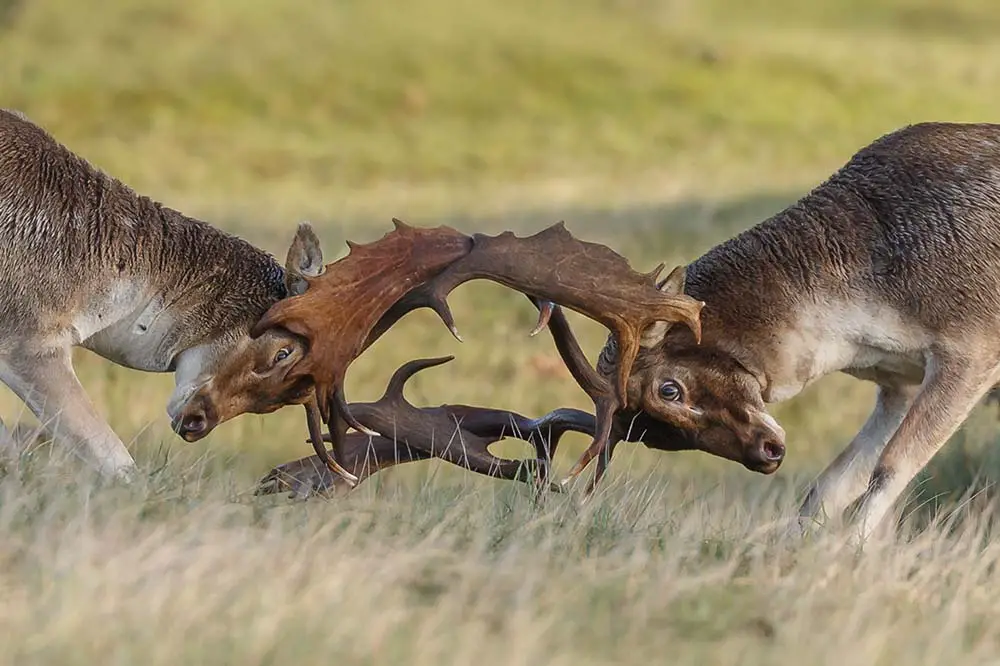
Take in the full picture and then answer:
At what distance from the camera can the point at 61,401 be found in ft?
23.7

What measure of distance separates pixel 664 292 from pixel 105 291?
256 centimetres

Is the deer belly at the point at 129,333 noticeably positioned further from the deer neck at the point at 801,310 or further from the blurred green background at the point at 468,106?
the blurred green background at the point at 468,106

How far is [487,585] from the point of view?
5.36m

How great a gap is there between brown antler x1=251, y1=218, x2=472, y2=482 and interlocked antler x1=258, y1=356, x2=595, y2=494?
197 millimetres

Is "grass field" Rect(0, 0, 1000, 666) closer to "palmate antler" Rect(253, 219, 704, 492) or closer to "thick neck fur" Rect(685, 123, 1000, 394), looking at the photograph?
"palmate antler" Rect(253, 219, 704, 492)

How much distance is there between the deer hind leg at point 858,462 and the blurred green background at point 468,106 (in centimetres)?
859

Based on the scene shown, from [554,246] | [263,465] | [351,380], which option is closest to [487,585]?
[554,246]

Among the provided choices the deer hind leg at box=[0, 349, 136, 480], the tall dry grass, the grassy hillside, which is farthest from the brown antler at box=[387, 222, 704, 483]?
the grassy hillside

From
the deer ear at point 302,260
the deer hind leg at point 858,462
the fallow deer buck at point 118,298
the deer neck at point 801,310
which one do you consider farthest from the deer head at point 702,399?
the fallow deer buck at point 118,298

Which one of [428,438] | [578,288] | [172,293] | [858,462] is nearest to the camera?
[578,288]

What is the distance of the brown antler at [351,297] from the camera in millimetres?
6930

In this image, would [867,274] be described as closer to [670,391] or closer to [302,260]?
[670,391]

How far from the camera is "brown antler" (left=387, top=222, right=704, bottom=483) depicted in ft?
22.4

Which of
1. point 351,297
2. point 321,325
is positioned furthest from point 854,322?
point 321,325
